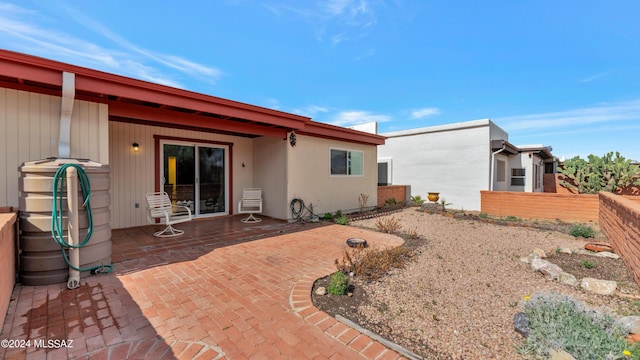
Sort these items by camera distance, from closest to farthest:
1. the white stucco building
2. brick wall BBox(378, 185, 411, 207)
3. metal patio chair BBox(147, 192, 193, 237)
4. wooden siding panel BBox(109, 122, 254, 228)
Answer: metal patio chair BBox(147, 192, 193, 237) < wooden siding panel BBox(109, 122, 254, 228) < the white stucco building < brick wall BBox(378, 185, 411, 207)

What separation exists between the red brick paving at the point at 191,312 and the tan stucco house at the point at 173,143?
6.01 ft

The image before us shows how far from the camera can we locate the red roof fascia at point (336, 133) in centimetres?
724

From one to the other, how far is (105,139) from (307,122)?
14.4 ft

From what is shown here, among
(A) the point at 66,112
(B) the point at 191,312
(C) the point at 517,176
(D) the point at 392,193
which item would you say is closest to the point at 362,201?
(D) the point at 392,193

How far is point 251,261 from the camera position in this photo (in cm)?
379

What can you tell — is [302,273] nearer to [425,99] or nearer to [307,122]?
[307,122]

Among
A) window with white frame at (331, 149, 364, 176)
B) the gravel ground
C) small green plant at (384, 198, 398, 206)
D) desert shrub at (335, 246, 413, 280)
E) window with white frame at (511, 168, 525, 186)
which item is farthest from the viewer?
window with white frame at (511, 168, 525, 186)

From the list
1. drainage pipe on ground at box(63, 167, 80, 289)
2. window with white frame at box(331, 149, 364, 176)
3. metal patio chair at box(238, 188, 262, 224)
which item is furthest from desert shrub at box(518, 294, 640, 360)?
window with white frame at box(331, 149, 364, 176)

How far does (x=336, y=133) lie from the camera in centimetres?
794

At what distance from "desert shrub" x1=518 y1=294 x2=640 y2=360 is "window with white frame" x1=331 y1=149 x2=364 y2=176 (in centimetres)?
630

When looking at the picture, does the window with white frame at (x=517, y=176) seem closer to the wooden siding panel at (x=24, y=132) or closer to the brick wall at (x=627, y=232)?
the brick wall at (x=627, y=232)

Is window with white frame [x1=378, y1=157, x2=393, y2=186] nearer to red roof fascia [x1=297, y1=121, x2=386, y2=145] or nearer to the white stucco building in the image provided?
the white stucco building

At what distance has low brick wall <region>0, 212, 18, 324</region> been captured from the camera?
6.88ft

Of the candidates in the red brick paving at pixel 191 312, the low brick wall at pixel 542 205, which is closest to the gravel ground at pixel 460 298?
the red brick paving at pixel 191 312
